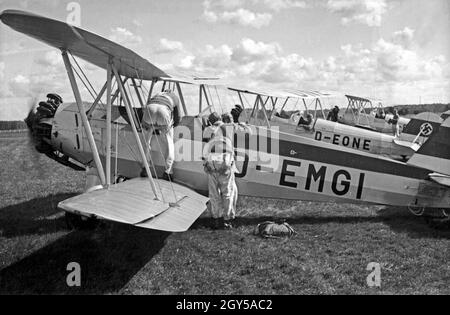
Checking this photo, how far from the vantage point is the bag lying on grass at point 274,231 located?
5421mm

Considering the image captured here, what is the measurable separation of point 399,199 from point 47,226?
5.33 metres

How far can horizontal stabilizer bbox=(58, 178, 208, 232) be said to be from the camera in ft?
12.4

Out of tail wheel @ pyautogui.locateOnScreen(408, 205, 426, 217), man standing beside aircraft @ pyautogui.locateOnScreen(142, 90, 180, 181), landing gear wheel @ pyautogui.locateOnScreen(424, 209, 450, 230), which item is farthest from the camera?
tail wheel @ pyautogui.locateOnScreen(408, 205, 426, 217)

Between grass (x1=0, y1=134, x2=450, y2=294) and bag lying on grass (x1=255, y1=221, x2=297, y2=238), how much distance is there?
4.8 inches

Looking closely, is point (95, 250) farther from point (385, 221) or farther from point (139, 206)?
point (385, 221)

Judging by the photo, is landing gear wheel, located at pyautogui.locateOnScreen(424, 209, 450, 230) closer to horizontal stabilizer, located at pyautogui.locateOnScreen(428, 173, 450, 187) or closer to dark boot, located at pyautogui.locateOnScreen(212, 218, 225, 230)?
horizontal stabilizer, located at pyautogui.locateOnScreen(428, 173, 450, 187)

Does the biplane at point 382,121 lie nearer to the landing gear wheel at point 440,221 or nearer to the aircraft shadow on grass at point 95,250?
the landing gear wheel at point 440,221

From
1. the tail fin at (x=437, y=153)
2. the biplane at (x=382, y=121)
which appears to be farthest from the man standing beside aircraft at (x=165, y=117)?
the biplane at (x=382, y=121)

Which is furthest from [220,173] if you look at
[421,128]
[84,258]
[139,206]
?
[421,128]

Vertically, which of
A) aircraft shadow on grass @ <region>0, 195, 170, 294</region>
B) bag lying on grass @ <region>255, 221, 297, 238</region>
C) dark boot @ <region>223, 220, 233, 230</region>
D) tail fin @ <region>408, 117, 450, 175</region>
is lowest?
aircraft shadow on grass @ <region>0, 195, 170, 294</region>

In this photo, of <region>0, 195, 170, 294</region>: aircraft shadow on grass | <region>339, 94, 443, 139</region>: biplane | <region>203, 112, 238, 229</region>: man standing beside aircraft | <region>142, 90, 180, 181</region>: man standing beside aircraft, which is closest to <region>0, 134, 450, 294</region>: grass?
<region>0, 195, 170, 294</region>: aircraft shadow on grass

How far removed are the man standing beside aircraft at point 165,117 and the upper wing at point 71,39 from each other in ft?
1.60

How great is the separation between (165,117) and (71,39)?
5.60 feet
